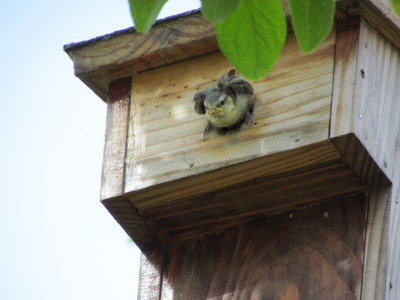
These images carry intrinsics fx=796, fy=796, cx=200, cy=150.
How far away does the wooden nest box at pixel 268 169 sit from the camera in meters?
2.23

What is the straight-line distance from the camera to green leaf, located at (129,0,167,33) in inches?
47.4

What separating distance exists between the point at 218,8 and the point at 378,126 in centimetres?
127

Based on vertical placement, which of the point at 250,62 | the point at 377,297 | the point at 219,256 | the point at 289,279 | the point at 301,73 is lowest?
the point at 250,62

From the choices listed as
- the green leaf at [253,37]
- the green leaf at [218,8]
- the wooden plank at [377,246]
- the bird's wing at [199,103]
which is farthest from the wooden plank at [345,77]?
the green leaf at [218,8]

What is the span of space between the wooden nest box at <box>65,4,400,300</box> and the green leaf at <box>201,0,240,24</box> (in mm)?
1073

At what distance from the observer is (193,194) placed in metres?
2.44

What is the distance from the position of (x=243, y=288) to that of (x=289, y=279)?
0.15 m

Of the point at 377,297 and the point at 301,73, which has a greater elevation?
the point at 301,73

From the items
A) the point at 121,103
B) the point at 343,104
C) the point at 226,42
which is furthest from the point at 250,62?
the point at 121,103

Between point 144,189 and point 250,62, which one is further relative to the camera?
point 144,189

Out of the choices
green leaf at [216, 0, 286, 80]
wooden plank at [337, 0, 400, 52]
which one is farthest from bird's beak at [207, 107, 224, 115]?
green leaf at [216, 0, 286, 80]

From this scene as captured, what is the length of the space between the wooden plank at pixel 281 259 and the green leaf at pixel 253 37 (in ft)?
3.57

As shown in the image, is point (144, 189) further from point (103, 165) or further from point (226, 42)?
point (226, 42)

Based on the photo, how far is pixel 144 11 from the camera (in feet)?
3.98
